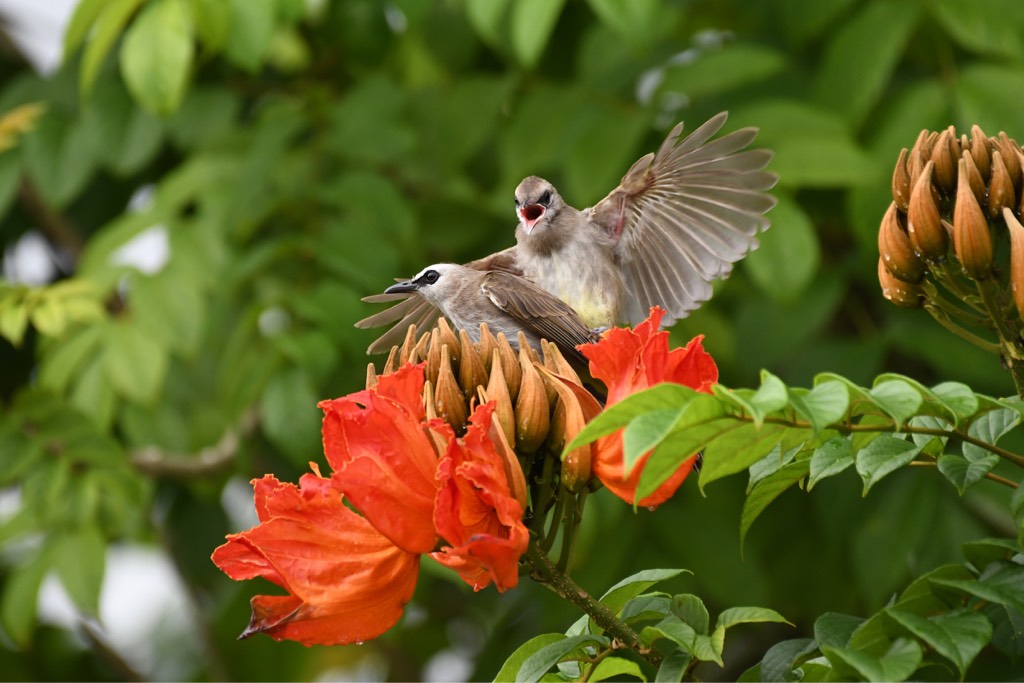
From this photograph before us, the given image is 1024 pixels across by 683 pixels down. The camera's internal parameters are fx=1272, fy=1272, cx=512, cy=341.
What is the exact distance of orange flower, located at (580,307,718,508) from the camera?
2104 millimetres

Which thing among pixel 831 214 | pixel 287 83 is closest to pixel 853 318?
pixel 831 214

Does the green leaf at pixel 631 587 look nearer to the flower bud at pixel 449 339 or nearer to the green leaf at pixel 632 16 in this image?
the flower bud at pixel 449 339

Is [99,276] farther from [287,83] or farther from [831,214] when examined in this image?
[831,214]

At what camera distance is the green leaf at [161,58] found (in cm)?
434

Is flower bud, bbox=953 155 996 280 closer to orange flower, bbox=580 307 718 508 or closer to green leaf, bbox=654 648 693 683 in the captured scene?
orange flower, bbox=580 307 718 508

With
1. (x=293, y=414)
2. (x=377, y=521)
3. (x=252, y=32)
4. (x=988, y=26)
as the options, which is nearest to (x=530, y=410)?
(x=377, y=521)

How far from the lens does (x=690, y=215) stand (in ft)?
9.72

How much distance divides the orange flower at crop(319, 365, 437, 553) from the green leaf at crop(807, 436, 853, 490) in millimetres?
616

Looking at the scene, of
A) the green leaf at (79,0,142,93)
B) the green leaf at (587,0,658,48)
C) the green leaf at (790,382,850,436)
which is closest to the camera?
the green leaf at (790,382,850,436)

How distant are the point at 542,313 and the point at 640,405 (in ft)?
2.62

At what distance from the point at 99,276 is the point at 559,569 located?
3309 mm

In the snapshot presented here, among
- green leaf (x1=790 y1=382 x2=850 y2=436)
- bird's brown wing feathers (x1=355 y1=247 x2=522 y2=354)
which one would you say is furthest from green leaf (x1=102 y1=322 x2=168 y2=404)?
green leaf (x1=790 y1=382 x2=850 y2=436)

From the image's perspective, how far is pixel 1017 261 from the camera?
2.03 m

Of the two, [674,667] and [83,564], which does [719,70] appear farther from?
[674,667]
